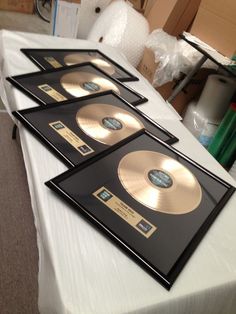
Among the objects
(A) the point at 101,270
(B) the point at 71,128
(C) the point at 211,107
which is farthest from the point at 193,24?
(A) the point at 101,270

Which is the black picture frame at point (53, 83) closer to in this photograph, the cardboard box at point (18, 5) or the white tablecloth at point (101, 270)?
the white tablecloth at point (101, 270)

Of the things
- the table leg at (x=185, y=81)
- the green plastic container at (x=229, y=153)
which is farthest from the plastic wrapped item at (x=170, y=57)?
the green plastic container at (x=229, y=153)

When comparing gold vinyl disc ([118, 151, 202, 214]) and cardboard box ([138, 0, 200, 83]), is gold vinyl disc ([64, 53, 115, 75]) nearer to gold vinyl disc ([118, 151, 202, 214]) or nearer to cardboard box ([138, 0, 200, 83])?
gold vinyl disc ([118, 151, 202, 214])

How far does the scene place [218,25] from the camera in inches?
57.4

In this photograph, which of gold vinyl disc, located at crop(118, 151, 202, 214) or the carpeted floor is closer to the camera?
gold vinyl disc, located at crop(118, 151, 202, 214)

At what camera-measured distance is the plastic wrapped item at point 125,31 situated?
1.76 meters

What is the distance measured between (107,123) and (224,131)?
0.93 meters

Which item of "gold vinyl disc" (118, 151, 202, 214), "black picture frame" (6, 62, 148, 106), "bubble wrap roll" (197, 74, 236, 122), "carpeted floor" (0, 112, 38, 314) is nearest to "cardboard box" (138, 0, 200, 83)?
"bubble wrap roll" (197, 74, 236, 122)

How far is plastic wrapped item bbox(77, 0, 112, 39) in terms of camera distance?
7.48 ft

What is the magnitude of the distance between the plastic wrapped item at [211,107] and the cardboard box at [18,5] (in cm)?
239

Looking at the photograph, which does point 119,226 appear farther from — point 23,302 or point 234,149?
point 234,149

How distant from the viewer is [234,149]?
5.04ft

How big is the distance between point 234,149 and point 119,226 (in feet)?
3.86

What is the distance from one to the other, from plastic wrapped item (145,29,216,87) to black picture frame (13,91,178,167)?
0.83 m
